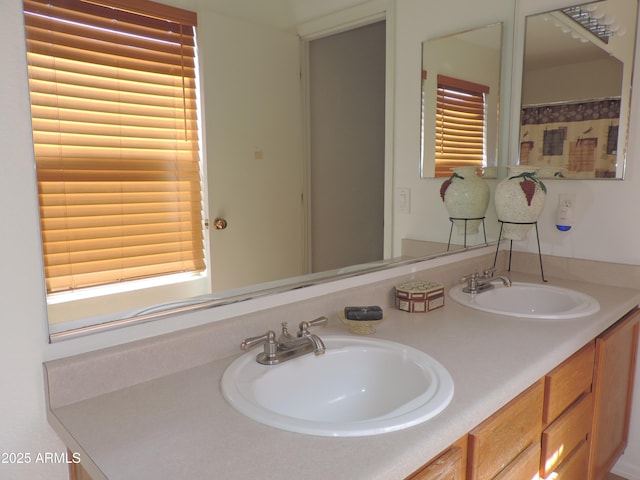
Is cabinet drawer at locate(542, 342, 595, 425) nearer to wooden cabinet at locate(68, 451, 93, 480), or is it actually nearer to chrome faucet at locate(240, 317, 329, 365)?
chrome faucet at locate(240, 317, 329, 365)

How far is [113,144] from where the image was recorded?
0.95 m

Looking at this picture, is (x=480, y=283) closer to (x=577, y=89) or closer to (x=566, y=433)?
(x=566, y=433)

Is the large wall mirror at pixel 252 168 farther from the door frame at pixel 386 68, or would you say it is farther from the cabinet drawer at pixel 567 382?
the cabinet drawer at pixel 567 382

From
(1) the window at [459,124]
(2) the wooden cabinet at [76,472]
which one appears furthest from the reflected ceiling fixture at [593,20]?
(2) the wooden cabinet at [76,472]

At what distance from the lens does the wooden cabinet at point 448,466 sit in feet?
2.74

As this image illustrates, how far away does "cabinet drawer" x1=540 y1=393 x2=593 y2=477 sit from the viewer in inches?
49.8

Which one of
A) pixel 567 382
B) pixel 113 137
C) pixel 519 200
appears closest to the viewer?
pixel 113 137

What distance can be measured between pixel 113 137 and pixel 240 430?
0.62 meters

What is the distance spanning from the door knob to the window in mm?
1064

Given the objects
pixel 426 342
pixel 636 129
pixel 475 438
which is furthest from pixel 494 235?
pixel 475 438

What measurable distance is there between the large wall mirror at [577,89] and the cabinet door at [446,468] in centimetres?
141

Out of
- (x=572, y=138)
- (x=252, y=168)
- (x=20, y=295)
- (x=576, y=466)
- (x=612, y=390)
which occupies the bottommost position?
(x=576, y=466)


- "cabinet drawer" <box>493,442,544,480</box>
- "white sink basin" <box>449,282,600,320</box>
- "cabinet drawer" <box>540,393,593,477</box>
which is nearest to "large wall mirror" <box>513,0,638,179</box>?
"white sink basin" <box>449,282,600,320</box>

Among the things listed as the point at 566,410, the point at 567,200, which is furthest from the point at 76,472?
the point at 567,200
